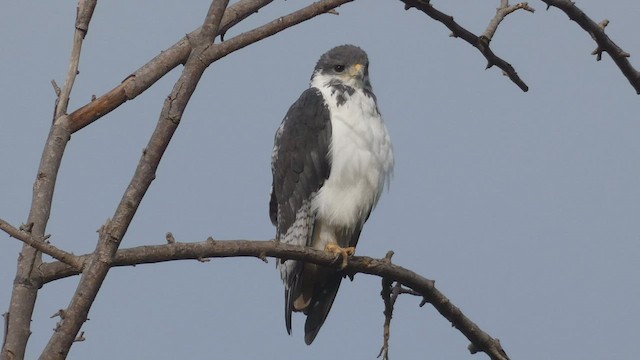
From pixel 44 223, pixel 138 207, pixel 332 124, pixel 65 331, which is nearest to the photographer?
pixel 65 331

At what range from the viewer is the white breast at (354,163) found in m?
6.27

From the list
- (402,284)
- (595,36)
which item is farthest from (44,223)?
(595,36)

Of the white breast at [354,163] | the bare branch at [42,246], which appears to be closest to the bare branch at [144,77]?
the bare branch at [42,246]

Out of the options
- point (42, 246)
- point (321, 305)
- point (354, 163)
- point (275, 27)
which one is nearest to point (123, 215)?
point (42, 246)

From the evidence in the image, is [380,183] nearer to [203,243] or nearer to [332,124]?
[332,124]

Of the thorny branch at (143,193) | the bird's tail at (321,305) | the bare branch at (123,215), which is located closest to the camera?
the bare branch at (123,215)

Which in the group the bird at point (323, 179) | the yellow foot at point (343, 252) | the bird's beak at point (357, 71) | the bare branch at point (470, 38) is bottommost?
the yellow foot at point (343, 252)

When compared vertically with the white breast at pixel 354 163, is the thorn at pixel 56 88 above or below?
below

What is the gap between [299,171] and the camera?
639 cm

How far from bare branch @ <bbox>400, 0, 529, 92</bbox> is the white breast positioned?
1.73 metres

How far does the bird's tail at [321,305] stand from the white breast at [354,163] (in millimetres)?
359

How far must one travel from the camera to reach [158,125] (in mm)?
3178

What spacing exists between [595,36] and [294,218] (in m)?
2.54

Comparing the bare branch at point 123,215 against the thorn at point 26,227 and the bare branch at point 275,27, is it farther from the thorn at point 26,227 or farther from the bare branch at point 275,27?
the thorn at point 26,227
